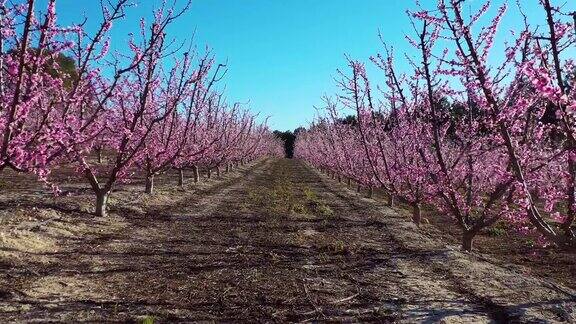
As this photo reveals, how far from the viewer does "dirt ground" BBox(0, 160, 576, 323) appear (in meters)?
5.23

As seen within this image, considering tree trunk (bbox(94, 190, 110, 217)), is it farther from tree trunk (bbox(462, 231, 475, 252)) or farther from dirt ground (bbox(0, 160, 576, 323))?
tree trunk (bbox(462, 231, 475, 252))

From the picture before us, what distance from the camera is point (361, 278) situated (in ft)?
22.3

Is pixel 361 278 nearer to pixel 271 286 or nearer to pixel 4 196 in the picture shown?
pixel 271 286

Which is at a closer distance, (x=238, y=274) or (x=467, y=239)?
(x=238, y=274)

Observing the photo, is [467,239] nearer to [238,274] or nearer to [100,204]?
[238,274]


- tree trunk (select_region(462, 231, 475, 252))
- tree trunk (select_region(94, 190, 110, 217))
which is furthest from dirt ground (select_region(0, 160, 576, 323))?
tree trunk (select_region(462, 231, 475, 252))

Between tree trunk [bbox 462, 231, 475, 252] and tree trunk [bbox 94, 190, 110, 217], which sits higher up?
tree trunk [bbox 94, 190, 110, 217]

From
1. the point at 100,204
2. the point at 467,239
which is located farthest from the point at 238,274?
the point at 100,204

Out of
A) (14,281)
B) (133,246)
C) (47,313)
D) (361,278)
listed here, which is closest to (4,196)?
(133,246)

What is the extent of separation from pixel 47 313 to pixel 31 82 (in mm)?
2763

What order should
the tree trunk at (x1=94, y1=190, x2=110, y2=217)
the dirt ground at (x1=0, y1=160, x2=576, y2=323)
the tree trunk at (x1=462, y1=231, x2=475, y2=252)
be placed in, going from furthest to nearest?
the tree trunk at (x1=94, y1=190, x2=110, y2=217) < the tree trunk at (x1=462, y1=231, x2=475, y2=252) < the dirt ground at (x1=0, y1=160, x2=576, y2=323)

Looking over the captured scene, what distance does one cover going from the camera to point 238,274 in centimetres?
673

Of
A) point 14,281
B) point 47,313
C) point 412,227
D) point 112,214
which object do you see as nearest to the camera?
point 47,313

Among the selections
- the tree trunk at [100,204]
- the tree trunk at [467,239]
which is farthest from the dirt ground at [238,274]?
the tree trunk at [467,239]
